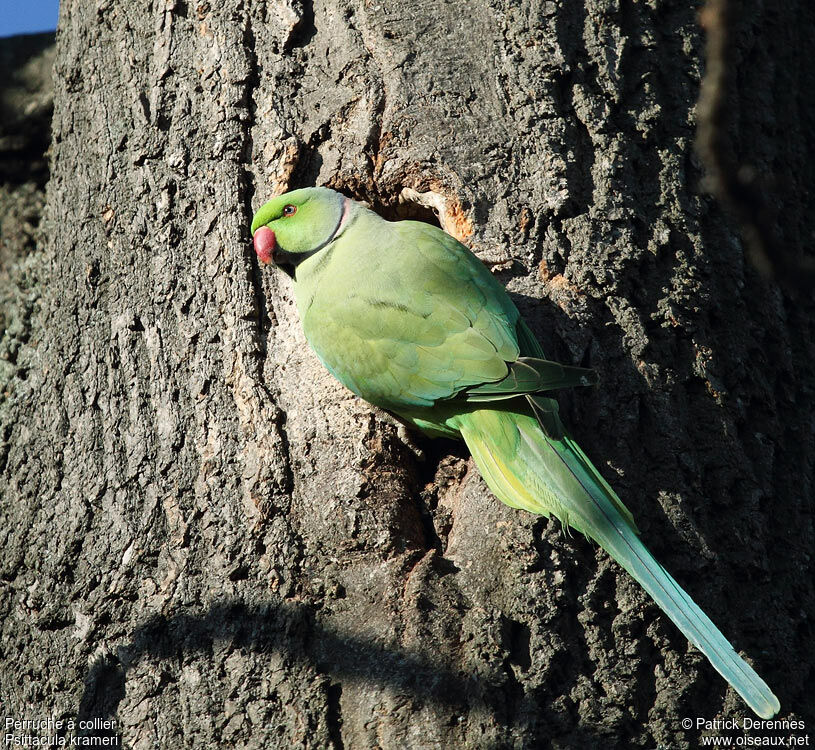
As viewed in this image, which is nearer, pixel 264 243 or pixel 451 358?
pixel 451 358

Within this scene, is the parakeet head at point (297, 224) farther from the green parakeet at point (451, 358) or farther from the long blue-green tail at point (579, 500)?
the long blue-green tail at point (579, 500)

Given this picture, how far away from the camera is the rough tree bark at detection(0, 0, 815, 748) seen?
1812 mm

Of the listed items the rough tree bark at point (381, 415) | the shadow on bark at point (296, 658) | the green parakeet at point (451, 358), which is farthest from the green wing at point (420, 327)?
the shadow on bark at point (296, 658)

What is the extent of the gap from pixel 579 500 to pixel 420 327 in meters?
0.66

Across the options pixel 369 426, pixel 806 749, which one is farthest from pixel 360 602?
pixel 806 749

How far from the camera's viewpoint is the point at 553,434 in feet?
6.24

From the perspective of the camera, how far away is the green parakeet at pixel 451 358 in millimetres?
1810

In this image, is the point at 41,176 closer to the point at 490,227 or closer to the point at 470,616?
the point at 490,227

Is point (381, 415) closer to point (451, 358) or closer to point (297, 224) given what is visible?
point (451, 358)

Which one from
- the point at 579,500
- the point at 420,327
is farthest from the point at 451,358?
the point at 579,500

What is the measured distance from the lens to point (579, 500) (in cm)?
186

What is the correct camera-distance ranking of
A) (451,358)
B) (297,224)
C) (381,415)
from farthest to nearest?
(297,224), (381,415), (451,358)

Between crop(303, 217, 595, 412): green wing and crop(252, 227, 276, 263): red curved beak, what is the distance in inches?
7.2

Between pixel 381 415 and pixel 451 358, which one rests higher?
pixel 451 358
